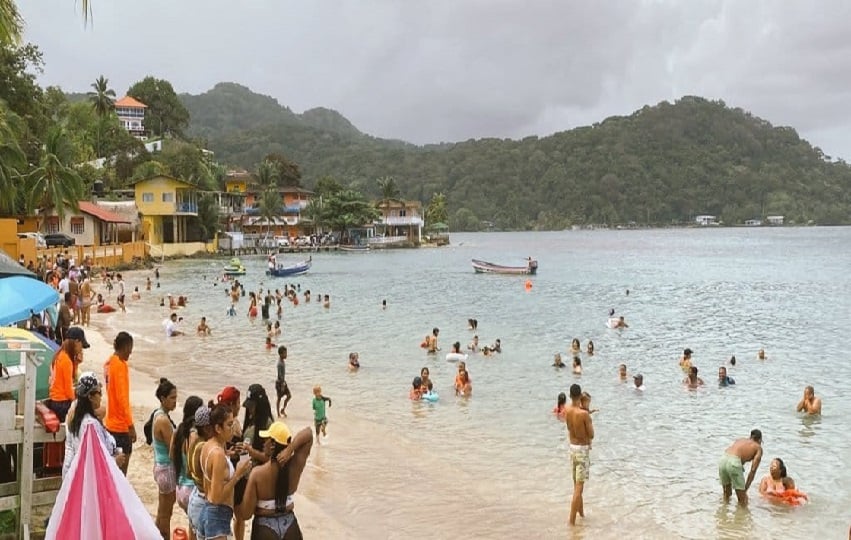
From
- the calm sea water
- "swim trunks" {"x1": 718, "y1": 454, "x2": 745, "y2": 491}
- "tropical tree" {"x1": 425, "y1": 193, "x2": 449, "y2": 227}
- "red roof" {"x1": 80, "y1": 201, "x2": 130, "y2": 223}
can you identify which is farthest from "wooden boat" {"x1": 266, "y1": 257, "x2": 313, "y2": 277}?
"tropical tree" {"x1": 425, "y1": 193, "x2": 449, "y2": 227}

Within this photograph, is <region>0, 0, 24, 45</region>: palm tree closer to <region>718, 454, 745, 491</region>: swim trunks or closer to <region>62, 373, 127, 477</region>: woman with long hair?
<region>62, 373, 127, 477</region>: woman with long hair

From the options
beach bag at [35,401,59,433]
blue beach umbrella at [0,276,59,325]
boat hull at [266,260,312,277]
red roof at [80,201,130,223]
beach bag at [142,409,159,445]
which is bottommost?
boat hull at [266,260,312,277]

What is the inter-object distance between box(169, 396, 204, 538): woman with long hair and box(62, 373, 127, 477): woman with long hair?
55cm

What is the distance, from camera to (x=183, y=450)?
6.60 meters

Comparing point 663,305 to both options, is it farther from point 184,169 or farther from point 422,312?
point 184,169

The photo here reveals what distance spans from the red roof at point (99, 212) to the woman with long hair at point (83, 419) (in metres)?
56.8

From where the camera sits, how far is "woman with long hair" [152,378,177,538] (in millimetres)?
6828

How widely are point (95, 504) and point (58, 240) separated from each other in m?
51.8

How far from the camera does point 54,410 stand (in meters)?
7.52

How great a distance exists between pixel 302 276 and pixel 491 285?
54.9 feet

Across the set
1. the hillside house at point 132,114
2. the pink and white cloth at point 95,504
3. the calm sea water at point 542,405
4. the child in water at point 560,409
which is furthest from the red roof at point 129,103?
the pink and white cloth at point 95,504

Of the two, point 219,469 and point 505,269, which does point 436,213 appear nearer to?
point 505,269

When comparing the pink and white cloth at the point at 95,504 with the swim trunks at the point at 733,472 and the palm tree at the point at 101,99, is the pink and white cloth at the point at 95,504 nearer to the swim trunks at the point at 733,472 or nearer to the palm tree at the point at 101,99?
the swim trunks at the point at 733,472

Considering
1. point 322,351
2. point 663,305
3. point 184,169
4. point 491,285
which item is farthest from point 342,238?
point 322,351
